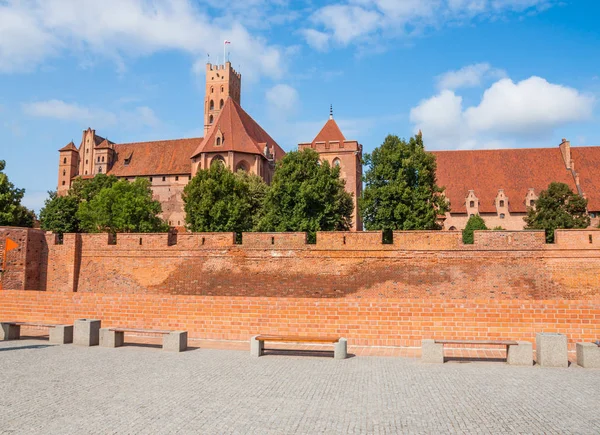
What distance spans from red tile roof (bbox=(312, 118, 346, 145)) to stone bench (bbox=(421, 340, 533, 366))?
32675mm

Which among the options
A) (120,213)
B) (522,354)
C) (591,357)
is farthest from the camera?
(120,213)

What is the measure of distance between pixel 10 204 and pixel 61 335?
27.2 m

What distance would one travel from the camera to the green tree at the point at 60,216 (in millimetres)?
39812

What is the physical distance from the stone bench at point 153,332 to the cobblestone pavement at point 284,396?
57 centimetres

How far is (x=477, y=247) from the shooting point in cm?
1856

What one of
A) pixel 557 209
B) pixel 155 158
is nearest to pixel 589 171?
pixel 557 209

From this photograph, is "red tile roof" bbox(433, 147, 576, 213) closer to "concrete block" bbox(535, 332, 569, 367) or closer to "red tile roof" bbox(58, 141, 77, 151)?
"concrete block" bbox(535, 332, 569, 367)

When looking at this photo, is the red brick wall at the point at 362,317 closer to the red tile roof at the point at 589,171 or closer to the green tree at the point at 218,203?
the green tree at the point at 218,203

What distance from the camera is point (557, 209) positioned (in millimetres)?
29984

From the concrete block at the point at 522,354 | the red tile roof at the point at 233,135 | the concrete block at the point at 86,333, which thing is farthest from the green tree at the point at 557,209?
the concrete block at the point at 86,333

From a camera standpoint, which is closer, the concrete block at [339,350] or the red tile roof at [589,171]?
the concrete block at [339,350]

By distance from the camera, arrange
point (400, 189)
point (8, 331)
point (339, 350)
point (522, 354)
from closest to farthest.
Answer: point (522, 354), point (339, 350), point (8, 331), point (400, 189)

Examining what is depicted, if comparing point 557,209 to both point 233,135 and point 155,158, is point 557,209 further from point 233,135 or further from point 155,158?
point 155,158

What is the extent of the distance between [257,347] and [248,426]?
174 inches
